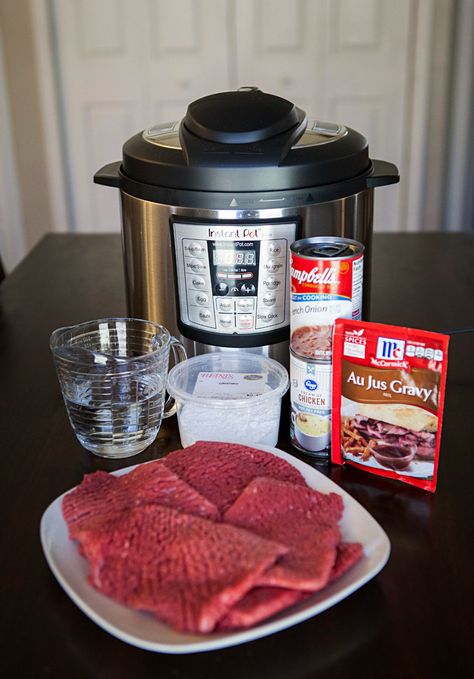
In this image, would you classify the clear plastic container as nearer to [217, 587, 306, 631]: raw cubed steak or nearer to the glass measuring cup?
the glass measuring cup

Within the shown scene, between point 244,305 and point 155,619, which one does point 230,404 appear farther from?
point 155,619

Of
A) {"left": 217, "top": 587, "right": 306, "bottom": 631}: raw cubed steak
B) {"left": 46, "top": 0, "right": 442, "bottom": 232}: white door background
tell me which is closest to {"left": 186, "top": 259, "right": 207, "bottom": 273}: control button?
{"left": 217, "top": 587, "right": 306, "bottom": 631}: raw cubed steak

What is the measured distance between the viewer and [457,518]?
2.24 feet

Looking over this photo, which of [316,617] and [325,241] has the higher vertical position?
[325,241]

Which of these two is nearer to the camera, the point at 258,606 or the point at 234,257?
the point at 258,606

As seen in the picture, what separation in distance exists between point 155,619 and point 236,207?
0.40 metres

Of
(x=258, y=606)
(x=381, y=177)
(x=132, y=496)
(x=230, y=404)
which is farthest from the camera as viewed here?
(x=381, y=177)

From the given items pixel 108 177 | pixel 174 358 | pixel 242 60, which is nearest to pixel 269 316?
pixel 174 358

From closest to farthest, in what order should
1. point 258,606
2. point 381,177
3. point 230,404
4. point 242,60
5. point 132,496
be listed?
1. point 258,606
2. point 132,496
3. point 230,404
4. point 381,177
5. point 242,60

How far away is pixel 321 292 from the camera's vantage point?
28.2 inches

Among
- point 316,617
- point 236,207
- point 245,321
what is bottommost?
point 316,617

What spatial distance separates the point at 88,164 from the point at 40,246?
4.44 feet

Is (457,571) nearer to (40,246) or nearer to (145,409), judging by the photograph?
(145,409)

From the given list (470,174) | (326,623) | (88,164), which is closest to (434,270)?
(326,623)
